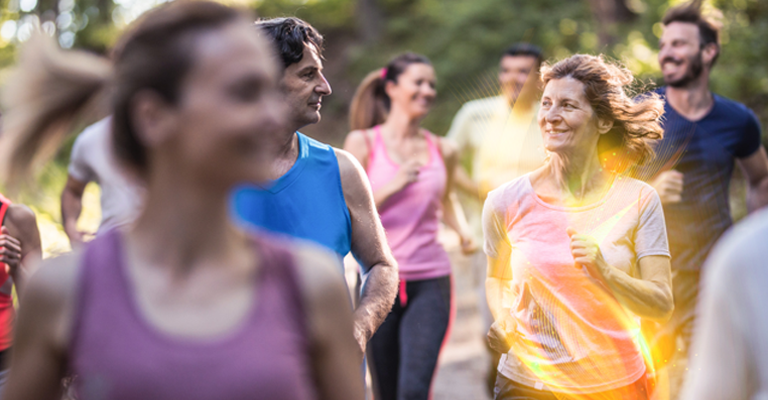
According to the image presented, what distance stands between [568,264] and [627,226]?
0.88ft

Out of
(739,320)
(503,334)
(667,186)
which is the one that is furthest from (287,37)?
(667,186)

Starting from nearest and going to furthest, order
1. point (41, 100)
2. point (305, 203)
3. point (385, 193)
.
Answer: point (41, 100) < point (305, 203) < point (385, 193)

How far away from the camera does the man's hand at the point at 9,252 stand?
10.6 ft

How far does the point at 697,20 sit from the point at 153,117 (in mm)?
4343

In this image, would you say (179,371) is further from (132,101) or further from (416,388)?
(416,388)

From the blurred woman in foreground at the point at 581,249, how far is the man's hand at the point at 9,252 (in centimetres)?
210

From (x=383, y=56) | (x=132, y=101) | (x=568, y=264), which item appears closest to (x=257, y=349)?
(x=132, y=101)

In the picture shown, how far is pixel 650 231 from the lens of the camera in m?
2.71

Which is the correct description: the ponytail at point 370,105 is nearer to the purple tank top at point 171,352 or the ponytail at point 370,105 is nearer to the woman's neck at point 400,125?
the woman's neck at point 400,125

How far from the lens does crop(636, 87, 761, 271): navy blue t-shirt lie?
4496mm

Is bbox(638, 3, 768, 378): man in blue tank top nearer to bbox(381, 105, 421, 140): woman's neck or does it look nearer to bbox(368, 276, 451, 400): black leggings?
bbox(368, 276, 451, 400): black leggings

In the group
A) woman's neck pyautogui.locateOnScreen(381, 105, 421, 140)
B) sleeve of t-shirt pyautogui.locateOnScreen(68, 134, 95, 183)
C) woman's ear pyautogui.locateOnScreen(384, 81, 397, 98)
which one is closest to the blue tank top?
woman's neck pyautogui.locateOnScreen(381, 105, 421, 140)

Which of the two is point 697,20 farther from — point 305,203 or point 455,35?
point 455,35

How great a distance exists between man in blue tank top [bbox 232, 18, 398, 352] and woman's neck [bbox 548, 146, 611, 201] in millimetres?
754
